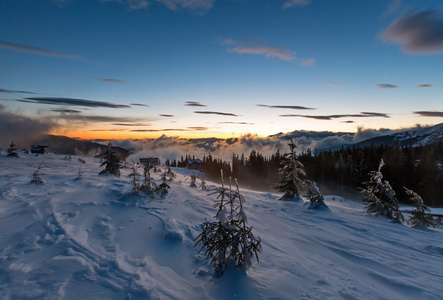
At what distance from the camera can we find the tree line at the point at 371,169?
44219mm

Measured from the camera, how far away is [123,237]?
4969mm

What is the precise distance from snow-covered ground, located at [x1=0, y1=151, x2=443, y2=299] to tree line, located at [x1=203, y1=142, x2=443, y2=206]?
23.9 meters

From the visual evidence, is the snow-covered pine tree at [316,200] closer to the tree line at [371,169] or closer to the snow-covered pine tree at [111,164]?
the snow-covered pine tree at [111,164]

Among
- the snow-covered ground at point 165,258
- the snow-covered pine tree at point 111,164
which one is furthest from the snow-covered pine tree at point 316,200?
the snow-covered pine tree at point 111,164

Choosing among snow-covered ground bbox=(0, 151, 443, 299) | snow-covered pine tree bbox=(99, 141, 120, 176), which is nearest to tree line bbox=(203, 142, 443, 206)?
snow-covered pine tree bbox=(99, 141, 120, 176)

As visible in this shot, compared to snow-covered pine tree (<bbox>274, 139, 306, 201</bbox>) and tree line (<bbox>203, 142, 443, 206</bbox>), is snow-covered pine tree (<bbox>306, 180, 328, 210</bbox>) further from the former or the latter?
tree line (<bbox>203, 142, 443, 206</bbox>)

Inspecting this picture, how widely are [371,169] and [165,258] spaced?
58.8m

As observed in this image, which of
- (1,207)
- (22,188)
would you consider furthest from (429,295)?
(22,188)

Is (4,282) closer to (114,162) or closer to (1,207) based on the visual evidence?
(1,207)

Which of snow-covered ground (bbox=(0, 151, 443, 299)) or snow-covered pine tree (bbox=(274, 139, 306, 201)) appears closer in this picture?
snow-covered ground (bbox=(0, 151, 443, 299))

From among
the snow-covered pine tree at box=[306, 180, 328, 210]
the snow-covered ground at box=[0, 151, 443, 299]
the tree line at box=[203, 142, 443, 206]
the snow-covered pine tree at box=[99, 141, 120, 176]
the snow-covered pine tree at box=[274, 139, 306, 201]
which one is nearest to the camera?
the snow-covered ground at box=[0, 151, 443, 299]

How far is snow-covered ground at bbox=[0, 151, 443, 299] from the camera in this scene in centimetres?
327

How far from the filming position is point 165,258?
431cm

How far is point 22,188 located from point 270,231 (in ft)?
29.5
